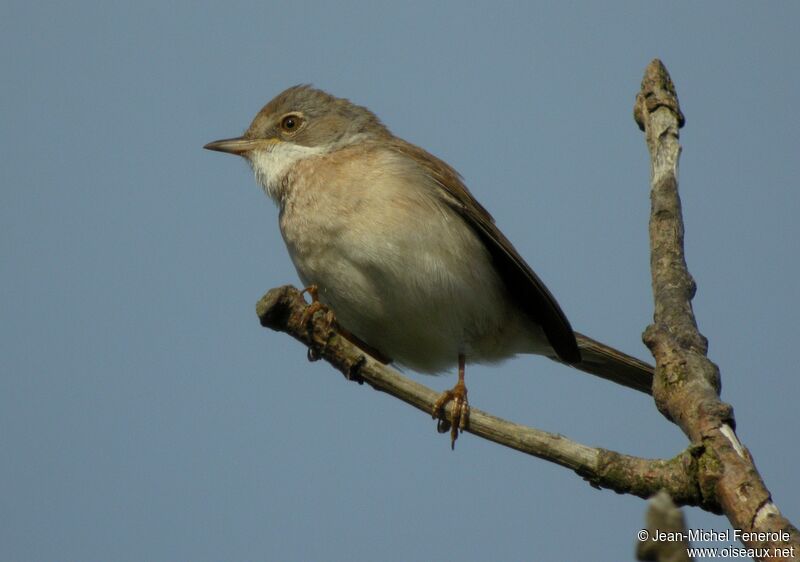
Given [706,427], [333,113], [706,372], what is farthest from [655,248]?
[333,113]

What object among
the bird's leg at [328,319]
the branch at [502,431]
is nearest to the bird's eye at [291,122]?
the bird's leg at [328,319]

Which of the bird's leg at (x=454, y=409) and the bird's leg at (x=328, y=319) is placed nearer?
the bird's leg at (x=328, y=319)

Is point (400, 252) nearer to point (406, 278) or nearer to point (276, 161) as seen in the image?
point (406, 278)

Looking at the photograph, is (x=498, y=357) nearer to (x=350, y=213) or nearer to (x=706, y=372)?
(x=350, y=213)

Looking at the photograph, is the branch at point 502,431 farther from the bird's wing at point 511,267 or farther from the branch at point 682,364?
the bird's wing at point 511,267

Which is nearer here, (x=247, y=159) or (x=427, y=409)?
(x=427, y=409)

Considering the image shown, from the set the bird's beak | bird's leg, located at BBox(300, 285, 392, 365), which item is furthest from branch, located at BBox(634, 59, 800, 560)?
the bird's beak
